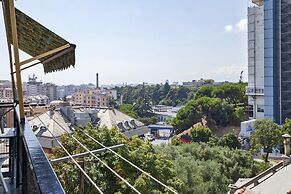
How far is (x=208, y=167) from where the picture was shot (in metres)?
11.9

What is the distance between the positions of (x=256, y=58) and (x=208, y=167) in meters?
19.0

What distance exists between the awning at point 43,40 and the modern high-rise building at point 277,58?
26096mm

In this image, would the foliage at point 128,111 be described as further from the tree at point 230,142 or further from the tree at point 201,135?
the tree at point 230,142

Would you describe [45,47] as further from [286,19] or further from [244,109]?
[244,109]

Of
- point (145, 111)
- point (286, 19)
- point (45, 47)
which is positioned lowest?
point (145, 111)

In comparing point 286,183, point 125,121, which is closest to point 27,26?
point 286,183

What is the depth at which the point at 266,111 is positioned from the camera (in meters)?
27.0

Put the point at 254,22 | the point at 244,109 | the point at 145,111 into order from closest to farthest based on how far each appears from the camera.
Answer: the point at 254,22, the point at 244,109, the point at 145,111

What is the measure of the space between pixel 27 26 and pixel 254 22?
29162mm

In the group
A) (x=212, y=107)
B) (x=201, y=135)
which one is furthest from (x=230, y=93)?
(x=201, y=135)

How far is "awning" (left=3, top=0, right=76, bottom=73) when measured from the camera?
1974 millimetres

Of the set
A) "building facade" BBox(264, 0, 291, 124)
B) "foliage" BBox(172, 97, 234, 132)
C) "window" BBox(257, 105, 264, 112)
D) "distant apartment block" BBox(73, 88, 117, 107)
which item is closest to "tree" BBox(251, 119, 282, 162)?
"building facade" BBox(264, 0, 291, 124)

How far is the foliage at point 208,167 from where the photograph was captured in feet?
35.8

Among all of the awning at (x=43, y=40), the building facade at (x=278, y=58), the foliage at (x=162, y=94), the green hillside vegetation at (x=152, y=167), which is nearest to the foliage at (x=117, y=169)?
the green hillside vegetation at (x=152, y=167)
